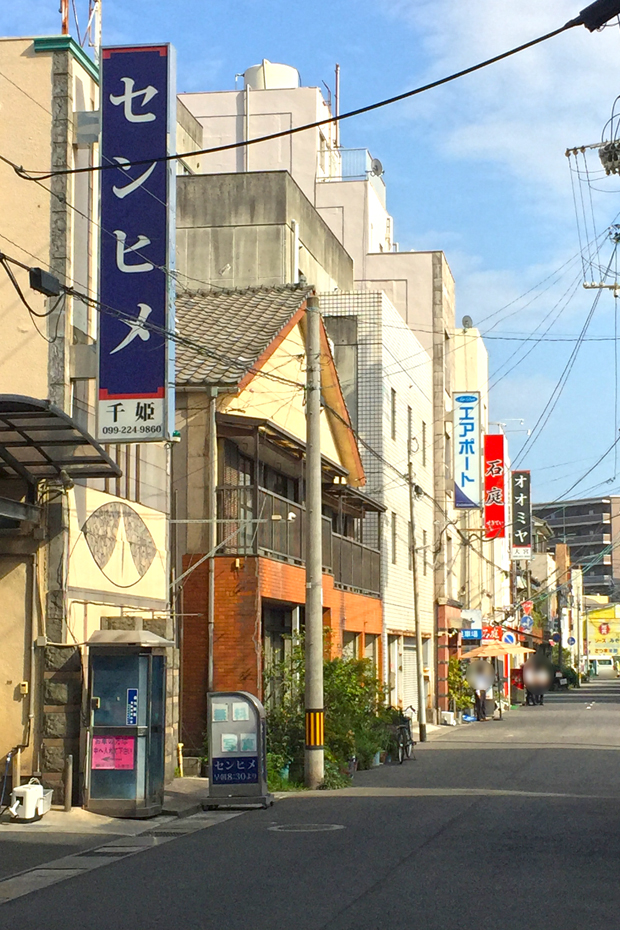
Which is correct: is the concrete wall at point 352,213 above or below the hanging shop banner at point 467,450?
above

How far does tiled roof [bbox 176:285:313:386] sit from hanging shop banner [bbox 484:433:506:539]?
2530cm

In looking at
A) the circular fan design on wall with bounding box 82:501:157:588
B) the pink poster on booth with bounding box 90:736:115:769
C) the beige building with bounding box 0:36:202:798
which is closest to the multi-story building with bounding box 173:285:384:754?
the circular fan design on wall with bounding box 82:501:157:588

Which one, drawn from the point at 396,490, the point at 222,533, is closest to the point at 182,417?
the point at 222,533

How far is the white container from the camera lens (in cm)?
1594

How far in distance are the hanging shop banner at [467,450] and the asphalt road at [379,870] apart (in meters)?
29.6

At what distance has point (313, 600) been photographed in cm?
2136

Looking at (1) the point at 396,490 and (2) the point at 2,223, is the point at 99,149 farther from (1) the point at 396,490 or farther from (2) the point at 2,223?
(1) the point at 396,490

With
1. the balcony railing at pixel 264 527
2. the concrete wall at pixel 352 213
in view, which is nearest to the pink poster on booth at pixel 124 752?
the balcony railing at pixel 264 527

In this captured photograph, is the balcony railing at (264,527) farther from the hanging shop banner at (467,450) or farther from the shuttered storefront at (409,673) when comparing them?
the hanging shop banner at (467,450)

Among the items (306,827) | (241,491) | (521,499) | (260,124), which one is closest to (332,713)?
(241,491)

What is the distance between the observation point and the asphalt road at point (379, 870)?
9.60m

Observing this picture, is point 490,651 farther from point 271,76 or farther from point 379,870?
point 379,870

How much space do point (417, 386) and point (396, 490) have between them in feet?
18.2

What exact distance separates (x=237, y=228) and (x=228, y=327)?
10.0 m
